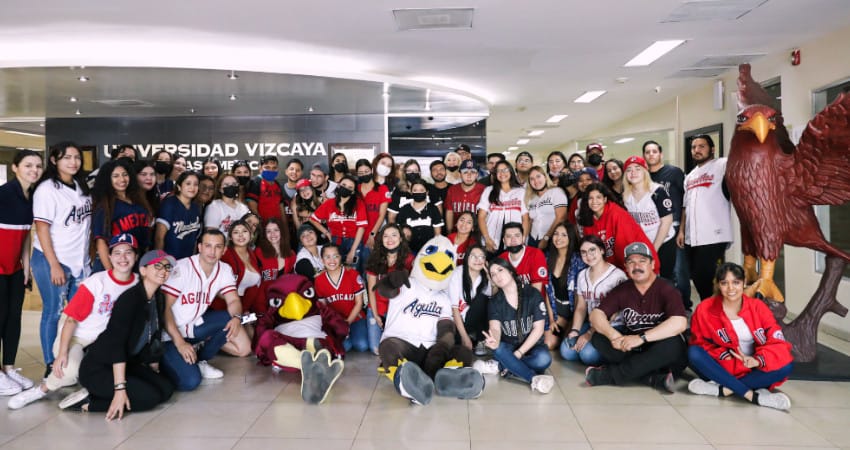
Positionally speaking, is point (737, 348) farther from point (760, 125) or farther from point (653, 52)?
point (653, 52)

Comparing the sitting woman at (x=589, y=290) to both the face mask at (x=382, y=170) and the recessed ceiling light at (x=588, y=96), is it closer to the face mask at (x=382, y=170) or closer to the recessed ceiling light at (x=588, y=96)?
the face mask at (x=382, y=170)

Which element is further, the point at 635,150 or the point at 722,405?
the point at 635,150

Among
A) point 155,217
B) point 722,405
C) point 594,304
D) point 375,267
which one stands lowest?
point 722,405

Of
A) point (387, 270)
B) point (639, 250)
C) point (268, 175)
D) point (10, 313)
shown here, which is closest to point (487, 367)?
point (387, 270)

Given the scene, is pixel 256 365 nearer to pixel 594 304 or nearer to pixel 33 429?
pixel 33 429

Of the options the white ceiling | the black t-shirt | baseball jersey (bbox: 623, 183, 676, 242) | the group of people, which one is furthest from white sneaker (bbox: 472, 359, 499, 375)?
the white ceiling

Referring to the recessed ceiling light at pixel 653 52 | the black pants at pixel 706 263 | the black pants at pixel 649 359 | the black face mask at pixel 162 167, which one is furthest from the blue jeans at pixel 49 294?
the recessed ceiling light at pixel 653 52

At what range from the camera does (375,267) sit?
430 centimetres

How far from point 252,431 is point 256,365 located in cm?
129

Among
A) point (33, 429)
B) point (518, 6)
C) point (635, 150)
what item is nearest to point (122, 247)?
point (33, 429)

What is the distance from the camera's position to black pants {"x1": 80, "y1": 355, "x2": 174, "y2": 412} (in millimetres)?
3270

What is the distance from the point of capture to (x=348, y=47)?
6.16 metres

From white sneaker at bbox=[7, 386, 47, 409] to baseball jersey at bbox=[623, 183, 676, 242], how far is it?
4.19 m

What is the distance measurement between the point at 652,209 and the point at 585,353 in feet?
4.33
